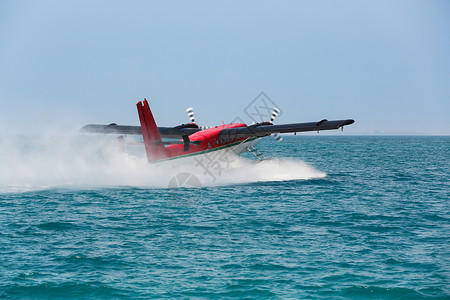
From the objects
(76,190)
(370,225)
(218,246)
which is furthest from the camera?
(76,190)

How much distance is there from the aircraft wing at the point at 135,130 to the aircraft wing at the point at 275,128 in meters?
6.44

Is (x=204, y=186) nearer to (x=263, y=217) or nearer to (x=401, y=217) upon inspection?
(x=263, y=217)

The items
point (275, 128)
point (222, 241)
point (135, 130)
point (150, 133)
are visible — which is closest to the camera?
point (222, 241)

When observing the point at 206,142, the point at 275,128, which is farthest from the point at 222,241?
the point at 275,128

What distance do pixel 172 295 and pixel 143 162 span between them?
26253 millimetres

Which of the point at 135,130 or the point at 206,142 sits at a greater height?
the point at 135,130

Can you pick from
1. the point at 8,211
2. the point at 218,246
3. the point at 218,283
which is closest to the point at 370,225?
the point at 218,246

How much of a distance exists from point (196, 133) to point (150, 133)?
517cm

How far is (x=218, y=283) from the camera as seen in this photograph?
37.0 feet

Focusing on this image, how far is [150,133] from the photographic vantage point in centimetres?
2842

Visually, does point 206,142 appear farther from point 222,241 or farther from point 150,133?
point 222,241

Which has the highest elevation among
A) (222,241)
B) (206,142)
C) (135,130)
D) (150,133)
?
(135,130)

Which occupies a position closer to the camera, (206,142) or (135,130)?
(206,142)

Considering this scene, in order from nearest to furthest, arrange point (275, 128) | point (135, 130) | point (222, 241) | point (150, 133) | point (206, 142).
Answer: point (222, 241) → point (150, 133) → point (206, 142) → point (275, 128) → point (135, 130)
